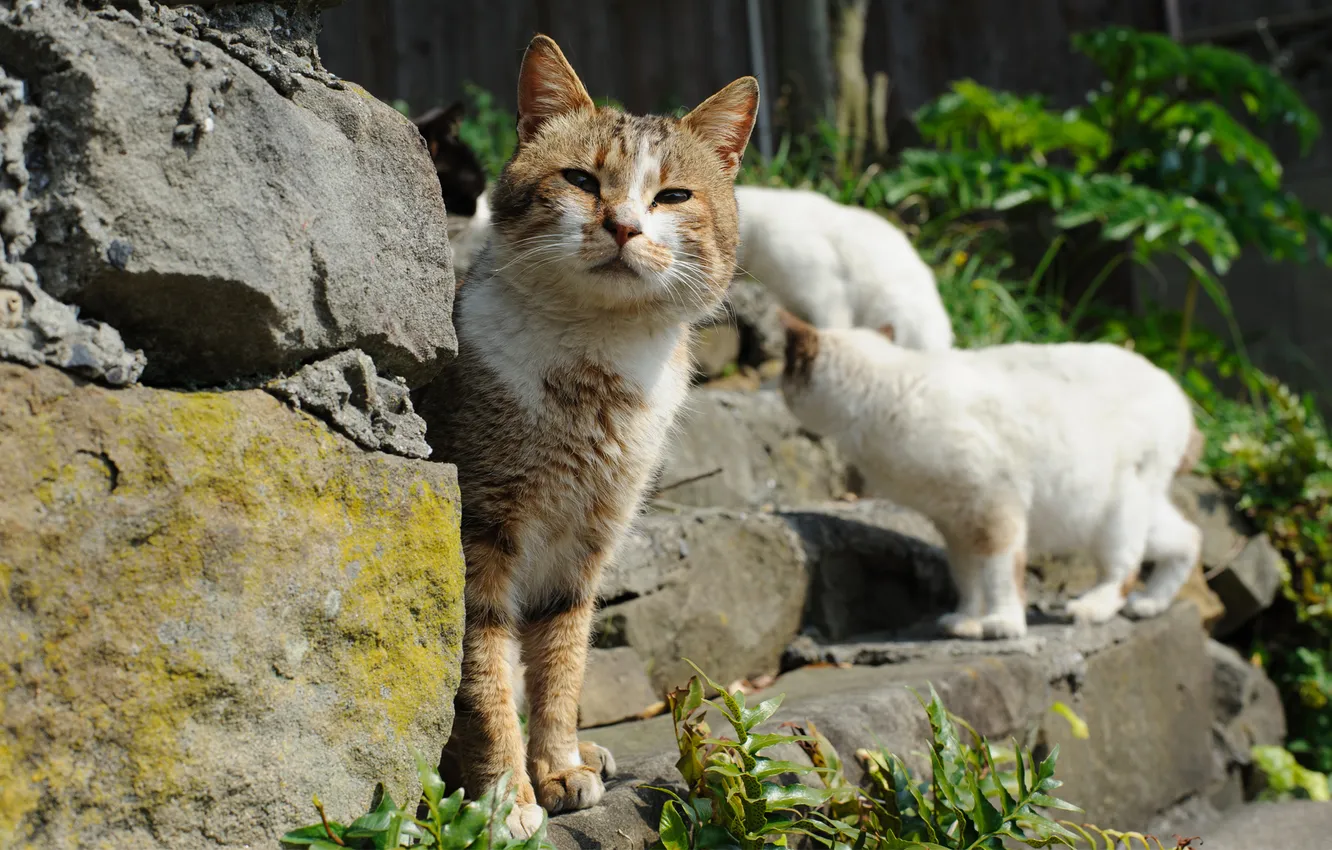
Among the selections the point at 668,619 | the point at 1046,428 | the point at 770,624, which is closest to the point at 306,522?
the point at 668,619

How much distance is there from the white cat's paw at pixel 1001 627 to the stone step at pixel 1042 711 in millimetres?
44

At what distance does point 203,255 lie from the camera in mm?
1372

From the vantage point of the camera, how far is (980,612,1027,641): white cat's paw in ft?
12.3

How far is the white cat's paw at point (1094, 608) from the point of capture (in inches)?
161

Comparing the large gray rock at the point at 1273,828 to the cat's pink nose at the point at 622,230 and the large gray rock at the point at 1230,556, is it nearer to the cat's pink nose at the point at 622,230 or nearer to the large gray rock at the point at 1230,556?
the large gray rock at the point at 1230,556

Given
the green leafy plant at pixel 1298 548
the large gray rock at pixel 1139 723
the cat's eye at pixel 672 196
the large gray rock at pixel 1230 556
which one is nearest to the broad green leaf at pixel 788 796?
the cat's eye at pixel 672 196

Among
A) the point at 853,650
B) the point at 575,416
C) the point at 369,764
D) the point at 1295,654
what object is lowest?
the point at 1295,654

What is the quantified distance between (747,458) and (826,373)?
0.63 metres

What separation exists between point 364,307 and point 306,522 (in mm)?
326

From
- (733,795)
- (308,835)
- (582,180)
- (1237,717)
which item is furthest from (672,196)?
(1237,717)

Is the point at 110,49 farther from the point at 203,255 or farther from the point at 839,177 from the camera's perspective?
the point at 839,177

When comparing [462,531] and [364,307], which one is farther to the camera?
[462,531]

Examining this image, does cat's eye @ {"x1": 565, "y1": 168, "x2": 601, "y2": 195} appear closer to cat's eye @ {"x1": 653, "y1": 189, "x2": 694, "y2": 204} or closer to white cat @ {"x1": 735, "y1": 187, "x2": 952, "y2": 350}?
cat's eye @ {"x1": 653, "y1": 189, "x2": 694, "y2": 204}

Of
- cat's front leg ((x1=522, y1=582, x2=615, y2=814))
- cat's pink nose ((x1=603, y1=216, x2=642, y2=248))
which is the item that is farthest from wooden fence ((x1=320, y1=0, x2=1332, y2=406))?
cat's front leg ((x1=522, y1=582, x2=615, y2=814))
